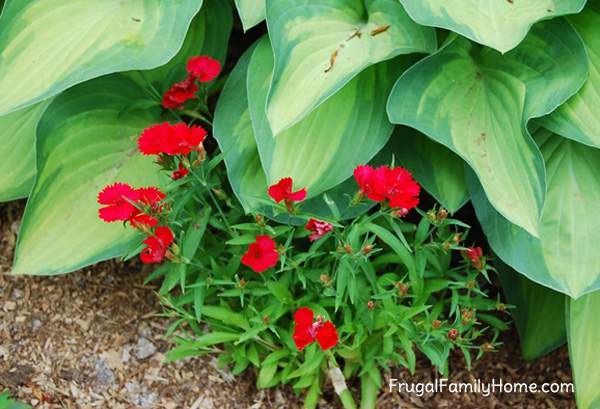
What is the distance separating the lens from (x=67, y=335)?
1.86m

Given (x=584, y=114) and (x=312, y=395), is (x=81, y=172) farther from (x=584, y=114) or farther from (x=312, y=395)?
(x=584, y=114)

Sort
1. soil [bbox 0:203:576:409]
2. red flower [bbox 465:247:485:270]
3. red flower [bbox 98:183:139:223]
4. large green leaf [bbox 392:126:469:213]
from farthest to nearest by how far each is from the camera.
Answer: soil [bbox 0:203:576:409], large green leaf [bbox 392:126:469:213], red flower [bbox 465:247:485:270], red flower [bbox 98:183:139:223]

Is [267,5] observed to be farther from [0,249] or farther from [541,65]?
[0,249]

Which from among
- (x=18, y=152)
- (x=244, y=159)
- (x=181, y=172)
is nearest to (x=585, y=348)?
(x=244, y=159)

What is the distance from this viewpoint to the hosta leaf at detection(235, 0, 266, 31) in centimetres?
161

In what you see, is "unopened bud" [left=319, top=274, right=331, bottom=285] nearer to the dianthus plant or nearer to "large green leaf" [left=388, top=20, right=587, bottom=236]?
the dianthus plant

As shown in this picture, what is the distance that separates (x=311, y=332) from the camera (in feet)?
4.70

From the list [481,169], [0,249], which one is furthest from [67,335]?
[481,169]

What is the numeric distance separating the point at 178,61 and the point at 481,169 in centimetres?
81

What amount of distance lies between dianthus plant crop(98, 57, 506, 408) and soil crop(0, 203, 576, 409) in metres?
0.07

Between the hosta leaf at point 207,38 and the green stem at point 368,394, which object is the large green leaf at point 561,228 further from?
the hosta leaf at point 207,38

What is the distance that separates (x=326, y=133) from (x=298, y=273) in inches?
10.9

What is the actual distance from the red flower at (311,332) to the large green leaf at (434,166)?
38 centimetres

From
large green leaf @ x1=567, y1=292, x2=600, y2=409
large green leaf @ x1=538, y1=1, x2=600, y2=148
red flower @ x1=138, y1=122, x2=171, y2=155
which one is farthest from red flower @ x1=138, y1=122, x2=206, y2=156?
large green leaf @ x1=567, y1=292, x2=600, y2=409
